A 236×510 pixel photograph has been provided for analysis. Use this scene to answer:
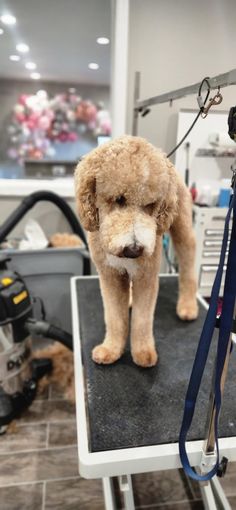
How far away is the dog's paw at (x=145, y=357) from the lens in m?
0.91

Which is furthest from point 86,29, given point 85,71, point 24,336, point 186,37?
point 24,336

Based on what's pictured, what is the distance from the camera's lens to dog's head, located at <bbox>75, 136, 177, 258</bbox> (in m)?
0.64

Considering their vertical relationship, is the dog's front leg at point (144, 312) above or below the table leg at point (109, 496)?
above

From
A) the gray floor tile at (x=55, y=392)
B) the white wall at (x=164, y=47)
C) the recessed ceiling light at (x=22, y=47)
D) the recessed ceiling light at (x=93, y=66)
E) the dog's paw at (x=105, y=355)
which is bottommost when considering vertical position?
the gray floor tile at (x=55, y=392)

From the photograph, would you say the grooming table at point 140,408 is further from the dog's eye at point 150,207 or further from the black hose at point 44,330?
the dog's eye at point 150,207

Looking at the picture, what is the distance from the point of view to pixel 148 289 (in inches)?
34.5

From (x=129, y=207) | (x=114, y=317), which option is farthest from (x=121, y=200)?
(x=114, y=317)

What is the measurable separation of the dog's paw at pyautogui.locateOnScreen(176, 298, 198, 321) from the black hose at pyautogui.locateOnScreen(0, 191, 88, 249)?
76cm

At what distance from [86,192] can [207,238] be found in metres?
1.14

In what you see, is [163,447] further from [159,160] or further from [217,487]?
[217,487]

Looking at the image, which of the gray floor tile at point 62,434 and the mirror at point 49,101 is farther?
the mirror at point 49,101

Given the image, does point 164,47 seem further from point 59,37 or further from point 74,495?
point 74,495

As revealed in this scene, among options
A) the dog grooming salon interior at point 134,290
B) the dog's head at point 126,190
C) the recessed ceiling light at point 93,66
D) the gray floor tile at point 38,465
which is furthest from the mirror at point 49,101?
the dog's head at point 126,190

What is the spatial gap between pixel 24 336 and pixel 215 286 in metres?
1.08
